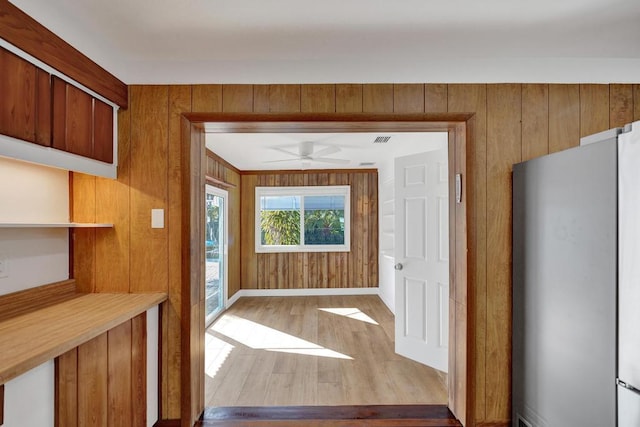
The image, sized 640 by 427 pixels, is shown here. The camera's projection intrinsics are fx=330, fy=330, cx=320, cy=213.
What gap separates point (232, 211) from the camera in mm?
5629

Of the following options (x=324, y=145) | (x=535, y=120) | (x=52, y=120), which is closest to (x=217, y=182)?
(x=324, y=145)

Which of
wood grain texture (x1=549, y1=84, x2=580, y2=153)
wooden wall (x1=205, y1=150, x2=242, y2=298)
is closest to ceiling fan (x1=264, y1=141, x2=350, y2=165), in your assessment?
wooden wall (x1=205, y1=150, x2=242, y2=298)

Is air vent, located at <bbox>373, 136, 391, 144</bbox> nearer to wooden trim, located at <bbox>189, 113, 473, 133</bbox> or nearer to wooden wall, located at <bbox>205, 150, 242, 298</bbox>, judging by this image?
wooden trim, located at <bbox>189, 113, 473, 133</bbox>

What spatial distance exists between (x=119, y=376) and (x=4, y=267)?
77 cm

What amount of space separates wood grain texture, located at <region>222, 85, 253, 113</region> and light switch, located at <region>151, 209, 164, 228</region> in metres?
Result: 0.75

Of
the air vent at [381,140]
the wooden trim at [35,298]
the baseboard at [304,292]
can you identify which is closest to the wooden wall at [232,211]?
the baseboard at [304,292]

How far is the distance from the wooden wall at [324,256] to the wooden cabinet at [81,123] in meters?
4.17

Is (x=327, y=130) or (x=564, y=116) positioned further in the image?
(x=327, y=130)

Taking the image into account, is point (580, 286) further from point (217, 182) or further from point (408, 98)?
point (217, 182)

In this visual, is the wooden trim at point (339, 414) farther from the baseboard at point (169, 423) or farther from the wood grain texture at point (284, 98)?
the wood grain texture at point (284, 98)

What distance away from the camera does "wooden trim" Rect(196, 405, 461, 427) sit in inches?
83.8

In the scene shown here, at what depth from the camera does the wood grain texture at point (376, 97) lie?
2.04 meters

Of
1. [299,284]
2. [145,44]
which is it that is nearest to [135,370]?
[145,44]

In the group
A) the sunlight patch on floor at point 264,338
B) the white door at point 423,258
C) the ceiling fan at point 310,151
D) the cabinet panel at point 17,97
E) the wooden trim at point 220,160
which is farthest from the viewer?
the wooden trim at point 220,160
